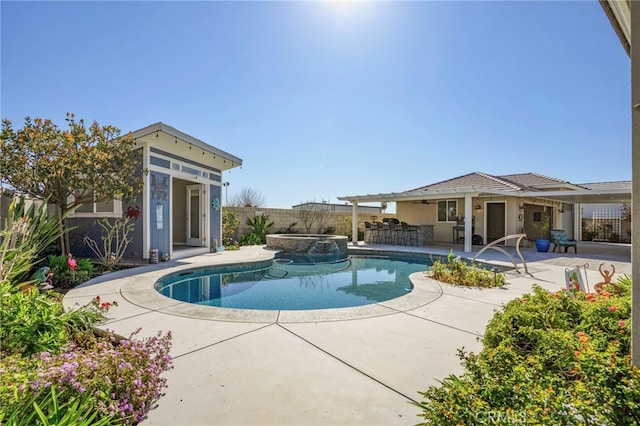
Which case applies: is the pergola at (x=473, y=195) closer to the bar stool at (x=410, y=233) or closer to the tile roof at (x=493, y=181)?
the tile roof at (x=493, y=181)

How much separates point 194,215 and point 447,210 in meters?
13.5

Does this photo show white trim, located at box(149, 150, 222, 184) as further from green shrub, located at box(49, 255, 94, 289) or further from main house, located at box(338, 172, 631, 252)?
main house, located at box(338, 172, 631, 252)

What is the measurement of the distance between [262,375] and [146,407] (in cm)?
88

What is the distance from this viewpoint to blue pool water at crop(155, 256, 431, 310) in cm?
599

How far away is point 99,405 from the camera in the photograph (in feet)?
Result: 6.09

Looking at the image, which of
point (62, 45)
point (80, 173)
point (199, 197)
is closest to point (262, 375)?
point (80, 173)

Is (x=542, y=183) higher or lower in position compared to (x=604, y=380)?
higher

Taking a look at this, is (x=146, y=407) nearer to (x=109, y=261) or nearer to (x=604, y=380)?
(x=604, y=380)

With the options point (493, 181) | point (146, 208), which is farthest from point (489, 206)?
point (146, 208)

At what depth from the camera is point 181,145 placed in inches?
379

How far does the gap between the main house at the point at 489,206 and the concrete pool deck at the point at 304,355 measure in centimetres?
993

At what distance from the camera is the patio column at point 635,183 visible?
1.56 meters

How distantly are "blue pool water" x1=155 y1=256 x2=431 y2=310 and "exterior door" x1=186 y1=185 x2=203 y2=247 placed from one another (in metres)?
4.33

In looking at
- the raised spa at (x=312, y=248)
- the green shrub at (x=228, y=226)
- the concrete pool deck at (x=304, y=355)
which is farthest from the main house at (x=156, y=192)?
the concrete pool deck at (x=304, y=355)
